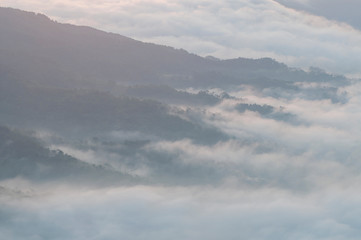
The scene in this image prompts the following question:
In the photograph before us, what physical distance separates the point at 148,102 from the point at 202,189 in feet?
160

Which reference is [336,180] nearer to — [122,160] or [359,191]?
[359,191]

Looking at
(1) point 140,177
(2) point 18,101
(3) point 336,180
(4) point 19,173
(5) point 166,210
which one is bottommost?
(5) point 166,210

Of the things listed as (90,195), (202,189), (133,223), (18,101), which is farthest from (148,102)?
(133,223)

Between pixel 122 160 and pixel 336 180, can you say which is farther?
pixel 336 180

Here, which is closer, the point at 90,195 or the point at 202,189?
the point at 90,195

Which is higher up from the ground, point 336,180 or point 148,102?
point 148,102

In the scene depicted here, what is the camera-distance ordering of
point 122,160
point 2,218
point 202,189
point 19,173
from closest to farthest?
1. point 2,218
2. point 19,173
3. point 202,189
4. point 122,160

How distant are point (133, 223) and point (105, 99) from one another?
284 ft

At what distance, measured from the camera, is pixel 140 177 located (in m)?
147

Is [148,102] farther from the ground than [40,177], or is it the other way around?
[148,102]

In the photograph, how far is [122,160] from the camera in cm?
15425

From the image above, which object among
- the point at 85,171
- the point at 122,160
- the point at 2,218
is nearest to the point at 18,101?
the point at 122,160

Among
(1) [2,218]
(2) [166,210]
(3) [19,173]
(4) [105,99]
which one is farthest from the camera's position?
(4) [105,99]

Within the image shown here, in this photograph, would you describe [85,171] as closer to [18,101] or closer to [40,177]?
[40,177]
